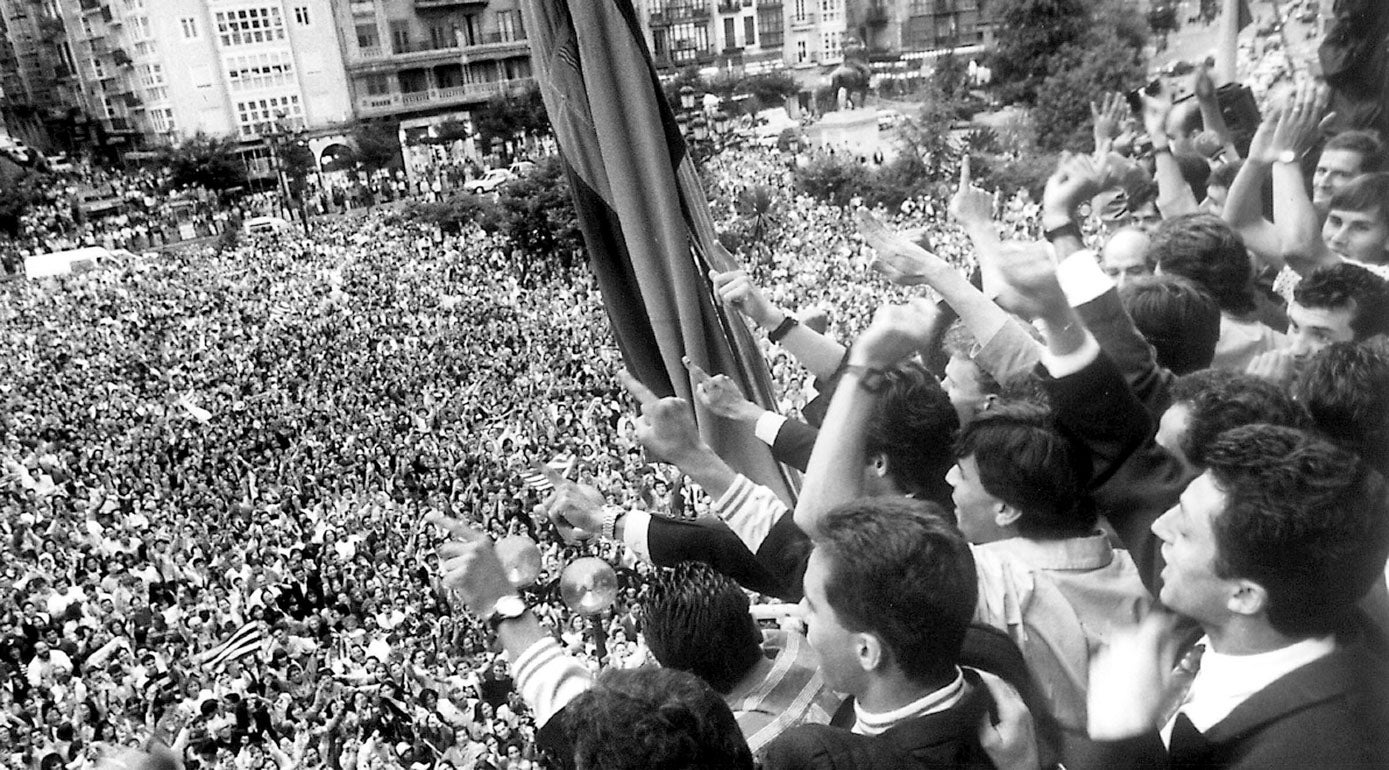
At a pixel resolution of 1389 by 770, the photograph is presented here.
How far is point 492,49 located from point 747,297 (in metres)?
12.9

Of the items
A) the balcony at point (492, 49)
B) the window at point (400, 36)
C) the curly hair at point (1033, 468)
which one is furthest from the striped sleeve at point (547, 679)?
the window at point (400, 36)

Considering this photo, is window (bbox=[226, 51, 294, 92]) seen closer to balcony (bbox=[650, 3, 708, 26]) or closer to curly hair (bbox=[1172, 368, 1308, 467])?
balcony (bbox=[650, 3, 708, 26])

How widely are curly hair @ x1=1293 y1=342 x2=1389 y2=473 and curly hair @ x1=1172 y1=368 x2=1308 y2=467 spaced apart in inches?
1.2

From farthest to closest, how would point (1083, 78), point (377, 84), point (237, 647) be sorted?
point (377, 84), point (1083, 78), point (237, 647)

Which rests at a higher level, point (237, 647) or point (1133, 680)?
point (1133, 680)

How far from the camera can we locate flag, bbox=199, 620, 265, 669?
16.5ft

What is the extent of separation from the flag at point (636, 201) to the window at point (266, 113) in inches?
718

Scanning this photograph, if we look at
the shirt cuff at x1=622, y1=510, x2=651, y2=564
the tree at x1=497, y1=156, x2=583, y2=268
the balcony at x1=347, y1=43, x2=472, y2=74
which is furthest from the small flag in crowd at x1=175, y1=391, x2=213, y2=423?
the shirt cuff at x1=622, y1=510, x2=651, y2=564

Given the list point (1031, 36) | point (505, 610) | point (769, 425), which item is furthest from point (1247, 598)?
point (1031, 36)

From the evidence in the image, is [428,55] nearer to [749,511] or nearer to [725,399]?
[725,399]

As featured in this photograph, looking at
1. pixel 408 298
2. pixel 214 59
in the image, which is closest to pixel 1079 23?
pixel 408 298

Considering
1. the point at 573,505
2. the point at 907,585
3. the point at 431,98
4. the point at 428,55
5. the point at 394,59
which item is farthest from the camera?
the point at 431,98

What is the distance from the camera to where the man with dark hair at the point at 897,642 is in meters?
1.02

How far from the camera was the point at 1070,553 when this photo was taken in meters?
1.24
